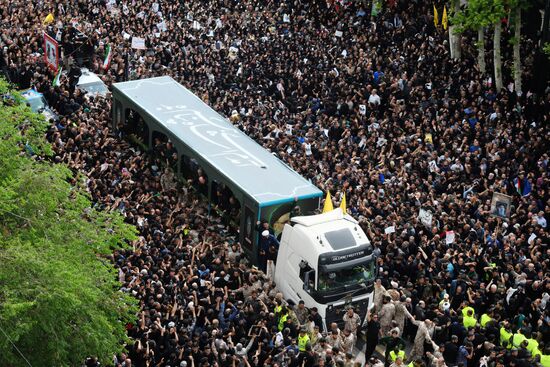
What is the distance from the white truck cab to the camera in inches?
904

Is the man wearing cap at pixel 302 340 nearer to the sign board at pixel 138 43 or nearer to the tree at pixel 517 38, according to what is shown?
the tree at pixel 517 38

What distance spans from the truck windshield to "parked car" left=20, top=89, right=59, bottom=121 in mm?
11975

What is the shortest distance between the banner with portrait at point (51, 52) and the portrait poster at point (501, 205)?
50.5ft

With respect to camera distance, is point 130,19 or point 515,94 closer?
point 515,94

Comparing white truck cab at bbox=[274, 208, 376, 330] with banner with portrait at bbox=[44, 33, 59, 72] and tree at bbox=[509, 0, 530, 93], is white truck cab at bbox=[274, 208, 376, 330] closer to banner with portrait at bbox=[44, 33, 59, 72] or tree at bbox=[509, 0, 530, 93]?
tree at bbox=[509, 0, 530, 93]

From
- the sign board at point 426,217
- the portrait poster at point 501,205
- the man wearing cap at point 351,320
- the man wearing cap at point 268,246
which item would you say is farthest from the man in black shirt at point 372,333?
the portrait poster at point 501,205

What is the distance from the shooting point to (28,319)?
1673cm

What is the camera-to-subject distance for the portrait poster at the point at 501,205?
90.1ft

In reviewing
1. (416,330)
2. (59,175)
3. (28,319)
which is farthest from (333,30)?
(28,319)

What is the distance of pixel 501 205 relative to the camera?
90.5 ft

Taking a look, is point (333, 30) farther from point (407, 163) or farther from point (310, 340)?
point (310, 340)

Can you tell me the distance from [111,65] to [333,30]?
897 centimetres

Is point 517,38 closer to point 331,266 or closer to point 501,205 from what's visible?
point 501,205

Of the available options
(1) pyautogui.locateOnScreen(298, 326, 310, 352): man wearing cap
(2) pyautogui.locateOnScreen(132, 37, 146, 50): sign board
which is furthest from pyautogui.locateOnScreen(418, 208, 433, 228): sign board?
(2) pyautogui.locateOnScreen(132, 37, 146, 50): sign board
